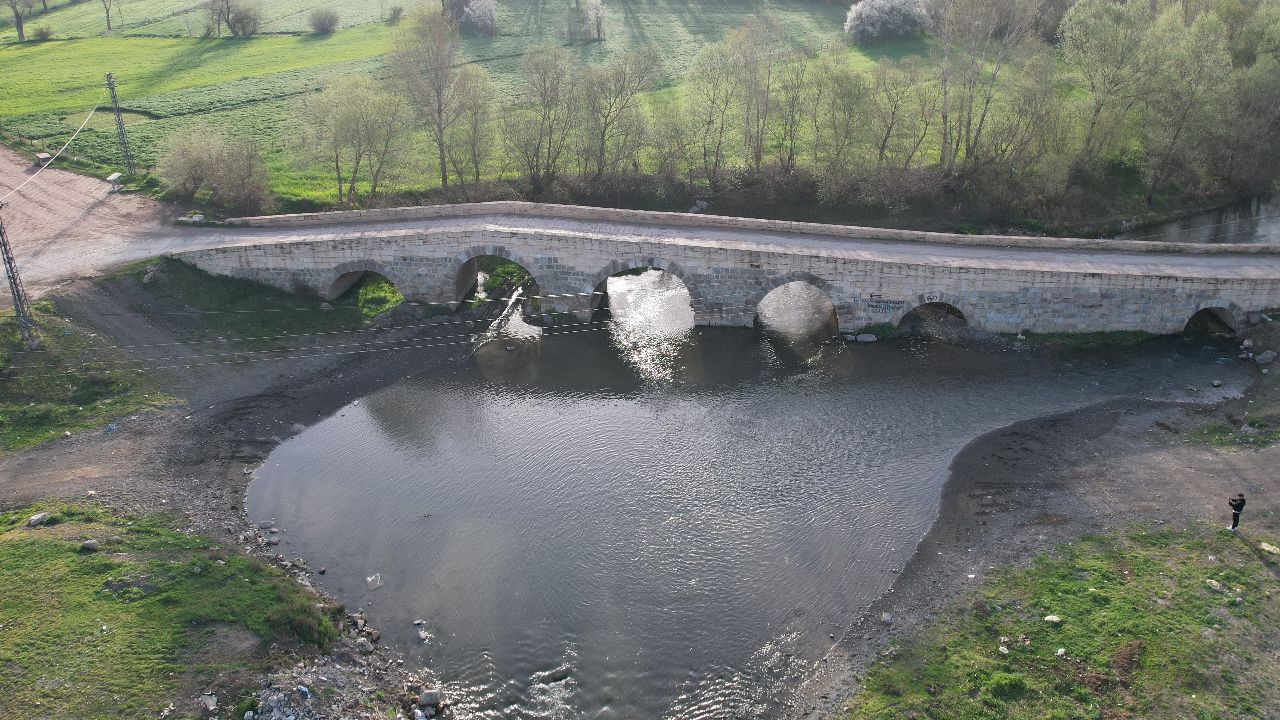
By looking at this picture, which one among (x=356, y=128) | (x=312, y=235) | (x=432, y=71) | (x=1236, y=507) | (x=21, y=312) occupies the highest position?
(x=432, y=71)

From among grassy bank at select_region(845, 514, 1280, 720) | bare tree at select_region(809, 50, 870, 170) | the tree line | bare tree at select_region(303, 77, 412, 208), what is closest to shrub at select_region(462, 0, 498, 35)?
the tree line

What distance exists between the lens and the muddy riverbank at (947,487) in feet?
82.8

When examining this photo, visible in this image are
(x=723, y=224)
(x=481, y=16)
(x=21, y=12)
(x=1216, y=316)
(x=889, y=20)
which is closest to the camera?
(x=1216, y=316)

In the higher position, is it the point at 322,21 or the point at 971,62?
the point at 322,21

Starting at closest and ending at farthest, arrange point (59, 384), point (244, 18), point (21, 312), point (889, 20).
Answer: point (59, 384) < point (21, 312) < point (889, 20) < point (244, 18)

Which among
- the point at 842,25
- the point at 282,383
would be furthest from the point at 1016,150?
the point at 282,383

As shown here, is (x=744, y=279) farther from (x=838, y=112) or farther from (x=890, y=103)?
(x=890, y=103)

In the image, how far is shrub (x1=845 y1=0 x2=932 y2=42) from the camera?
74.5 m

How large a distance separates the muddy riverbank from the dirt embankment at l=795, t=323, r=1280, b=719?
0.18ft

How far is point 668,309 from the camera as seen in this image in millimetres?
44969

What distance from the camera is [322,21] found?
A: 275 feet

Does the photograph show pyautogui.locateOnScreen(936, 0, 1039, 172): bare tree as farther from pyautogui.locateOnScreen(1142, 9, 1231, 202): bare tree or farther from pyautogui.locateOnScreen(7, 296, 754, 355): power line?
pyautogui.locateOnScreen(7, 296, 754, 355): power line

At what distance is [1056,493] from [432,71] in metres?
39.8

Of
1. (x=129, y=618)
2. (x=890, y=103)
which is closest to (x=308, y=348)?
(x=129, y=618)
